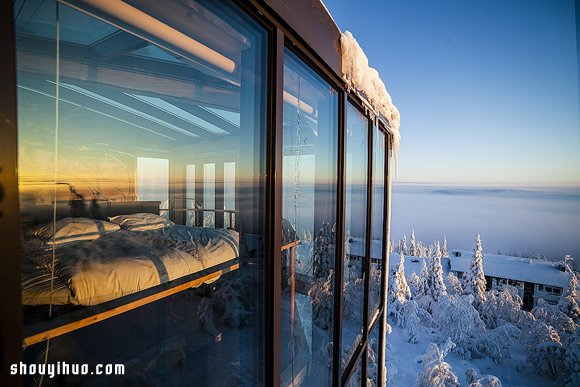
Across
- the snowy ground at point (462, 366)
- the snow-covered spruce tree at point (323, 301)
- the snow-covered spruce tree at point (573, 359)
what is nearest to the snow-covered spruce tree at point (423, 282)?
the snowy ground at point (462, 366)

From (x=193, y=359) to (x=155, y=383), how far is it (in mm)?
173

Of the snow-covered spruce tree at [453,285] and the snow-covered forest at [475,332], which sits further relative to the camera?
the snow-covered spruce tree at [453,285]

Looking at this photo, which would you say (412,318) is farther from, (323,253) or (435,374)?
(323,253)

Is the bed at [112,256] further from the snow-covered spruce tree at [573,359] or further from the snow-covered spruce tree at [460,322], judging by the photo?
the snow-covered spruce tree at [460,322]

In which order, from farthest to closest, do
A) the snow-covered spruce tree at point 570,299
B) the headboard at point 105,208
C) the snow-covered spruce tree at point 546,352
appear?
the snow-covered spruce tree at point 570,299
the snow-covered spruce tree at point 546,352
the headboard at point 105,208

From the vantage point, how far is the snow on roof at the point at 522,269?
33.4ft

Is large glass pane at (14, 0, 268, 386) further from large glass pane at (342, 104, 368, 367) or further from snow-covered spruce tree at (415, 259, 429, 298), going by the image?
snow-covered spruce tree at (415, 259, 429, 298)

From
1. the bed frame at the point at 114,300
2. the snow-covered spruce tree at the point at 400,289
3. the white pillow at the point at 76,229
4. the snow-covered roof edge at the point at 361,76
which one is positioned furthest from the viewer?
the snow-covered spruce tree at the point at 400,289

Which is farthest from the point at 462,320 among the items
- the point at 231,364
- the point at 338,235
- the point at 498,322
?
the point at 231,364

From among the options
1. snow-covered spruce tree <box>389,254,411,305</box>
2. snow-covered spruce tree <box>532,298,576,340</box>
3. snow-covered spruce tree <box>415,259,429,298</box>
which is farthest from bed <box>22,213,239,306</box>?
snow-covered spruce tree <box>415,259,429,298</box>

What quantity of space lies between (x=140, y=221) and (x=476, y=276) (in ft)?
52.0

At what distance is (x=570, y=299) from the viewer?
933cm

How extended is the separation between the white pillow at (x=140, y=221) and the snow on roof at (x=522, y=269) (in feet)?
49.7

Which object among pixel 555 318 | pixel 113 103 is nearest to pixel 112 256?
pixel 113 103
